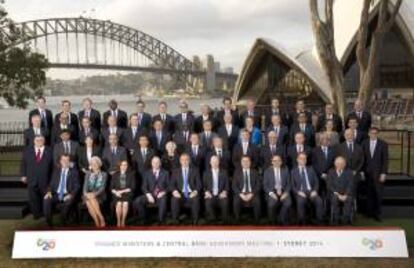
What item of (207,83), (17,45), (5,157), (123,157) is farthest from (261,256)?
(207,83)

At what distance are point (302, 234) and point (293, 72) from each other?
38292 millimetres

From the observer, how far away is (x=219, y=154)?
871 centimetres

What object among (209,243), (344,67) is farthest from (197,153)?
(344,67)

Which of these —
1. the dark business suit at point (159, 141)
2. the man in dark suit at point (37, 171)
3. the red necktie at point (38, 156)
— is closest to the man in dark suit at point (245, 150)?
the dark business suit at point (159, 141)

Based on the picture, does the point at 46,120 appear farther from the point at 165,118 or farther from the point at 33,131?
the point at 165,118

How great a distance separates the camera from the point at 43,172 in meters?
8.69

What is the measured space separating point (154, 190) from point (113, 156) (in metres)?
0.86

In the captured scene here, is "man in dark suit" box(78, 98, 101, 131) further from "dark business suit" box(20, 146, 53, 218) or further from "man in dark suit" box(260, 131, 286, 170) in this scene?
"man in dark suit" box(260, 131, 286, 170)

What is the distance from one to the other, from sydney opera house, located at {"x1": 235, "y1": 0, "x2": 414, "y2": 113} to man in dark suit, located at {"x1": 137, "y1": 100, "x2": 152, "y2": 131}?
28.9 meters

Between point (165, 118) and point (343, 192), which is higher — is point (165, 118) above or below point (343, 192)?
above

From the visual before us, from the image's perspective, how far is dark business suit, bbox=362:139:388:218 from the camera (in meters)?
8.76

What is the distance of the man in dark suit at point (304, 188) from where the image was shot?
8.06 metres

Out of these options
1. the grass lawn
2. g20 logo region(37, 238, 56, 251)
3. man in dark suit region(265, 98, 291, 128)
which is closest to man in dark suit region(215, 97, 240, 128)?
man in dark suit region(265, 98, 291, 128)

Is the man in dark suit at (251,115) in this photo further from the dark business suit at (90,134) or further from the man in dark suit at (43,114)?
the man in dark suit at (43,114)
